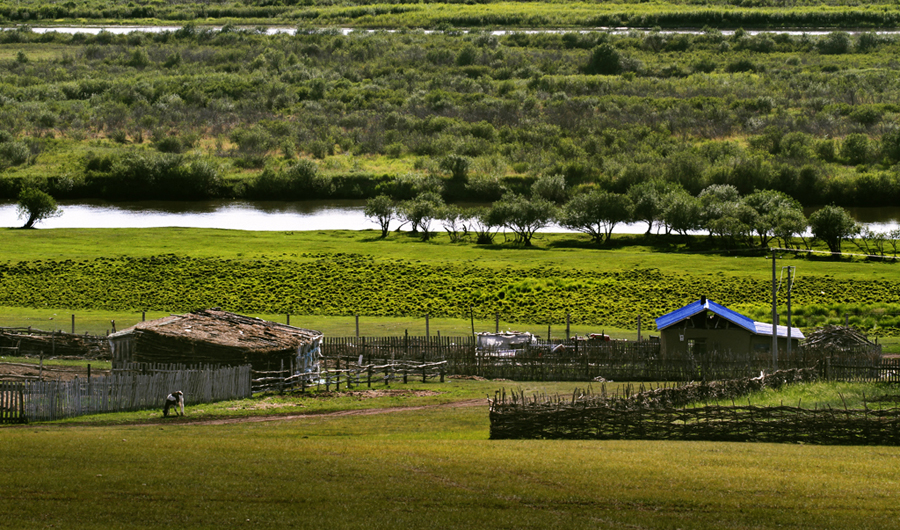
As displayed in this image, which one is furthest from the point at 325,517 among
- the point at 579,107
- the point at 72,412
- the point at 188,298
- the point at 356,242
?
the point at 579,107

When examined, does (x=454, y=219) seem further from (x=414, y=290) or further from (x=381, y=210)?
(x=414, y=290)

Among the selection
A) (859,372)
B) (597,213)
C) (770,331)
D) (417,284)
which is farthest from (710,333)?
(597,213)

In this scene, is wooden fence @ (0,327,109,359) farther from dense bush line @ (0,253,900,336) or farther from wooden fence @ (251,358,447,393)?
dense bush line @ (0,253,900,336)

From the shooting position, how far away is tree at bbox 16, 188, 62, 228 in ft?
347

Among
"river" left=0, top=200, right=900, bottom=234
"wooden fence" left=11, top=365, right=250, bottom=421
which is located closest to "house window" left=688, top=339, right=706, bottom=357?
"wooden fence" left=11, top=365, right=250, bottom=421

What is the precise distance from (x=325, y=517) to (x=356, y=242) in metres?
81.4

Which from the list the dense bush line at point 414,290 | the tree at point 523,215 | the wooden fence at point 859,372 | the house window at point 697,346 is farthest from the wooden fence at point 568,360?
the tree at point 523,215

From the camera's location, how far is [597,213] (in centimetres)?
10175

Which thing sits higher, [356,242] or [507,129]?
[507,129]

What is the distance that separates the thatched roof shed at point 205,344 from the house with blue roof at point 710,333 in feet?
53.9

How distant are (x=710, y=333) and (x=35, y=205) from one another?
85.9 metres

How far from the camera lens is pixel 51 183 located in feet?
441

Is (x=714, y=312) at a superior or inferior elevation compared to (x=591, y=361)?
superior

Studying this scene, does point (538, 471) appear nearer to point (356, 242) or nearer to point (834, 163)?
point (356, 242)
